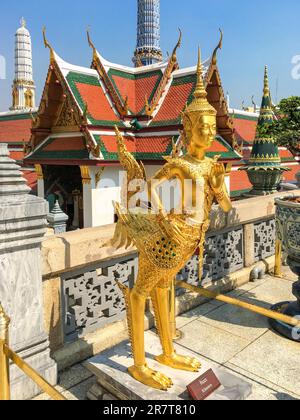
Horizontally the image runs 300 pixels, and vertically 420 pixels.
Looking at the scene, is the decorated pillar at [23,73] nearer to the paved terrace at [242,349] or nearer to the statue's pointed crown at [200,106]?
the paved terrace at [242,349]

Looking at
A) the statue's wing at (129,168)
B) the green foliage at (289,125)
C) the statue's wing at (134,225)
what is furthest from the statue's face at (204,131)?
the green foliage at (289,125)

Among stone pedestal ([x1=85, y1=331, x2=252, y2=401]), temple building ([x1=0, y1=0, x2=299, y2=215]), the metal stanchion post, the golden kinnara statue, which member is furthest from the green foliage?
temple building ([x1=0, y1=0, x2=299, y2=215])

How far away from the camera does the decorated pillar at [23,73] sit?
100ft

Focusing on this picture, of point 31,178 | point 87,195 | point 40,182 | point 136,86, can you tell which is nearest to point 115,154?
point 87,195

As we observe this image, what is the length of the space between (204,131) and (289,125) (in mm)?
2590

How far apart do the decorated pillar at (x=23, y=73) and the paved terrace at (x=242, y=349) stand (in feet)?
95.3

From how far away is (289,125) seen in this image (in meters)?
4.55

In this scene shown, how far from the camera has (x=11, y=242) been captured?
2.72 metres

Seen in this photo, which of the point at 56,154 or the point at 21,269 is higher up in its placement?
the point at 56,154

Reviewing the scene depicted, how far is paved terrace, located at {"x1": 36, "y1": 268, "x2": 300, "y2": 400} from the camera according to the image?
305cm

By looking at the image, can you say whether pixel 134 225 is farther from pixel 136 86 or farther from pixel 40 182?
pixel 136 86

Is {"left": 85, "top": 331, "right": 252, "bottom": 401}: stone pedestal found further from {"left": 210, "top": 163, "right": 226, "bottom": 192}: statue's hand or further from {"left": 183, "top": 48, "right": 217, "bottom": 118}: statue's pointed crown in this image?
{"left": 183, "top": 48, "right": 217, "bottom": 118}: statue's pointed crown
